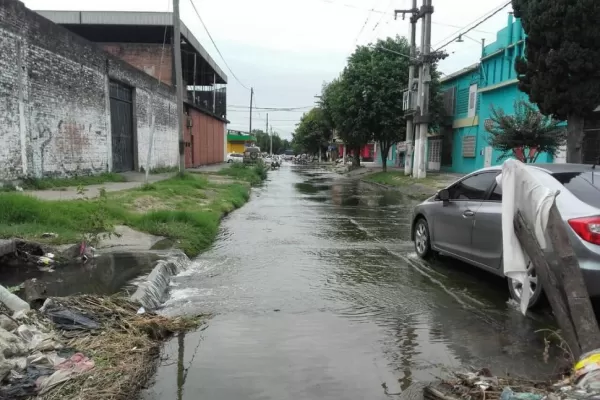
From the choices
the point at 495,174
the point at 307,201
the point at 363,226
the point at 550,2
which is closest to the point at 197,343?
the point at 495,174

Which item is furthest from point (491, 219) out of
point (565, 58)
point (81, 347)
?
point (565, 58)

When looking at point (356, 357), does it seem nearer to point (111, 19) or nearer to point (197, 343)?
point (197, 343)

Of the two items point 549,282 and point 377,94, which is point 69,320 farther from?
point 377,94

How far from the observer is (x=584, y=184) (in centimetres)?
498

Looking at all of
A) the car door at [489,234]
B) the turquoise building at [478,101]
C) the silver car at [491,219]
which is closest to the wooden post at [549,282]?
the silver car at [491,219]

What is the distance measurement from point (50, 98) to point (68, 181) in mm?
2557

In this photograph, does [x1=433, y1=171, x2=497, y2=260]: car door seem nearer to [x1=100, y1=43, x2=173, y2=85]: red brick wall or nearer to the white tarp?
the white tarp

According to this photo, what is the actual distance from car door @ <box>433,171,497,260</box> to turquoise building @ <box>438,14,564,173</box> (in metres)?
14.0

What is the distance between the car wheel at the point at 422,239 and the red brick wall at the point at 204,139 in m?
28.8

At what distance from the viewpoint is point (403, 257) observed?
8.02 m

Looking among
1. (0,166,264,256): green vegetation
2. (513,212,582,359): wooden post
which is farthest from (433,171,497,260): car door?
(0,166,264,256): green vegetation

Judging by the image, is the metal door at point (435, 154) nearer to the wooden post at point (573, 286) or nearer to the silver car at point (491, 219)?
the silver car at point (491, 219)

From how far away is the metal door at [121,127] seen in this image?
20.6 metres

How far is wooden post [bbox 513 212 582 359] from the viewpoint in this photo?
3.50 m
